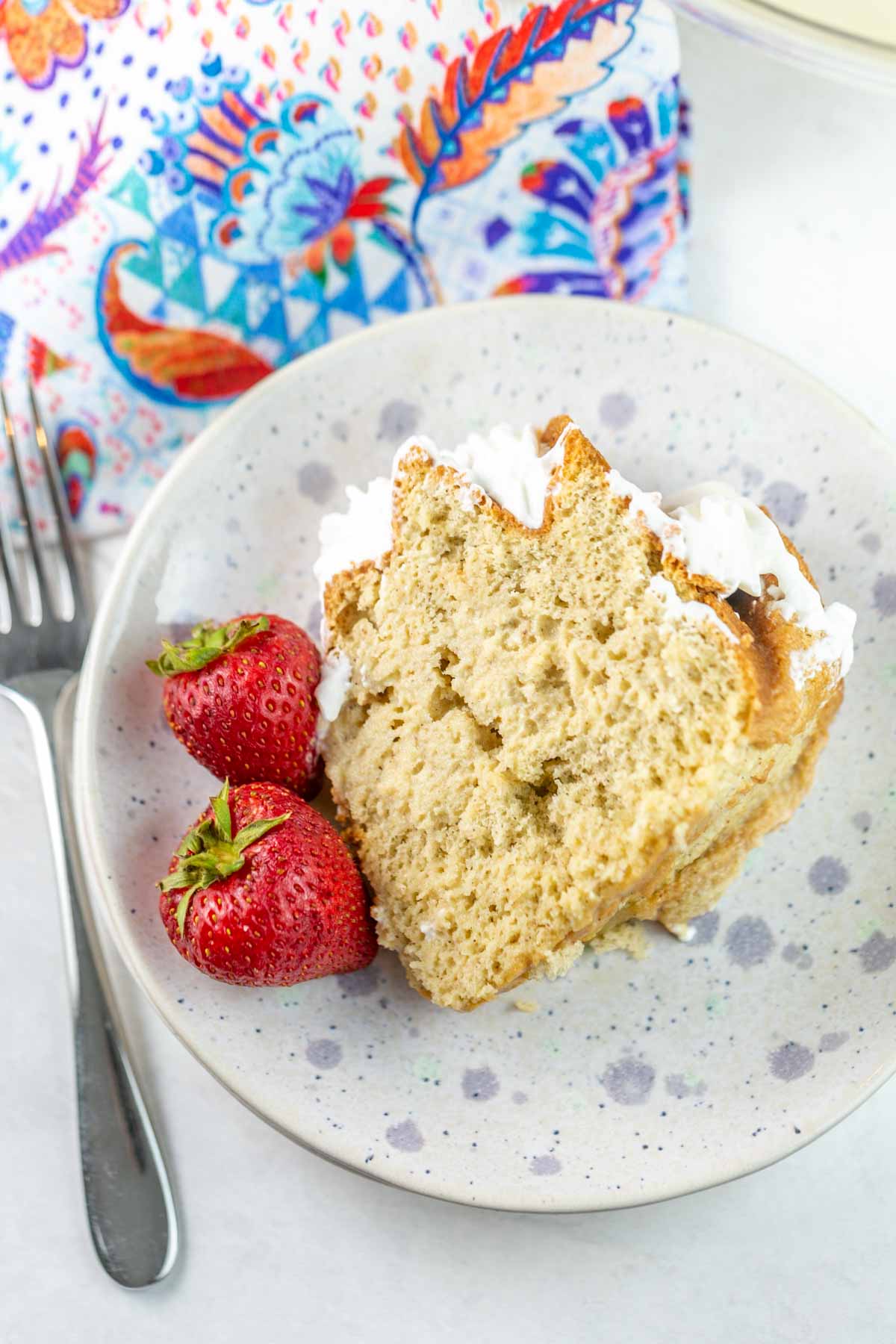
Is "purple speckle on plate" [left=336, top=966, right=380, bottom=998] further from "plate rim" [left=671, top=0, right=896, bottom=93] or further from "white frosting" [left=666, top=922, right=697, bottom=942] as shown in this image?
"plate rim" [left=671, top=0, right=896, bottom=93]

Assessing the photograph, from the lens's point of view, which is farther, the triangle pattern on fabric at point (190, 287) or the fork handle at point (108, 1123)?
the triangle pattern on fabric at point (190, 287)

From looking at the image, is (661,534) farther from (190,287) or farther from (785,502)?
(190,287)

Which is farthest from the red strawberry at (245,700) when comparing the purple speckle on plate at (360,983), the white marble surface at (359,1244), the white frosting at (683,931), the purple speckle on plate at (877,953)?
the purple speckle on plate at (877,953)

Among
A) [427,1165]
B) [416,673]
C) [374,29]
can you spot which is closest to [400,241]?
[374,29]

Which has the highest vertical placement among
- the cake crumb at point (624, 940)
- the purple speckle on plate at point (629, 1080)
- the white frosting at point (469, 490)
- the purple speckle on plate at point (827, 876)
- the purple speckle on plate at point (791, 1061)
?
the white frosting at point (469, 490)

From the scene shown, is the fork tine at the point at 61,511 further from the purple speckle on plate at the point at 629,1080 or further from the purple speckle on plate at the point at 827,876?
the purple speckle on plate at the point at 827,876

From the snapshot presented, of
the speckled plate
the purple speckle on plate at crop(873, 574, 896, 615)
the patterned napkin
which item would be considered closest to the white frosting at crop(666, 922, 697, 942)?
the speckled plate

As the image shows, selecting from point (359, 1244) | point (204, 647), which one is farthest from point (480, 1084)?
point (204, 647)

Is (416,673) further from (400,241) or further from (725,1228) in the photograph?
(725,1228)
